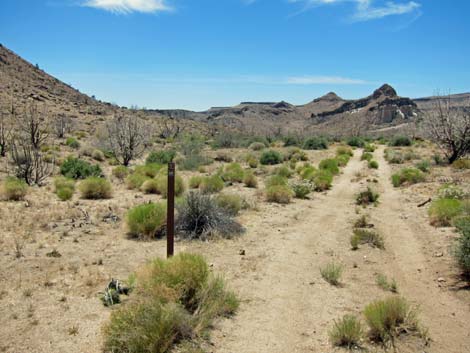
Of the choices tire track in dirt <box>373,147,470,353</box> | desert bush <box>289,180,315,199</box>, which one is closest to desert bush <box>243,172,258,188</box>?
desert bush <box>289,180,315,199</box>

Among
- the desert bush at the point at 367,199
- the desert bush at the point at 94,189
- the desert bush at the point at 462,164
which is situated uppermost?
the desert bush at the point at 462,164

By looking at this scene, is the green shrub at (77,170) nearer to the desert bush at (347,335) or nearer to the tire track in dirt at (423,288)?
the tire track in dirt at (423,288)

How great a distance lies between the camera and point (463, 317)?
6355 mm

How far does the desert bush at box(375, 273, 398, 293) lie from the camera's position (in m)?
7.52

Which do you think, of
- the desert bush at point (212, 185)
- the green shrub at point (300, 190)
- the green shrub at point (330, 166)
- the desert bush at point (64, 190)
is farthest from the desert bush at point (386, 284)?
the green shrub at point (330, 166)

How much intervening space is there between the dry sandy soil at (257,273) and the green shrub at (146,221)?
0.39 m

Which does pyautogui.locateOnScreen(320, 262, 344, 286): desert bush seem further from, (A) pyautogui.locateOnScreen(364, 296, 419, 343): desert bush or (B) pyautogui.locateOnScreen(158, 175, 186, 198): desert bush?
(B) pyautogui.locateOnScreen(158, 175, 186, 198): desert bush

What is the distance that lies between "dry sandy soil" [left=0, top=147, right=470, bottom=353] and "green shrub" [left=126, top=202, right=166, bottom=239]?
1.27ft

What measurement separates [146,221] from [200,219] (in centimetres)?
151

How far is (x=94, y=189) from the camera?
16203 millimetres

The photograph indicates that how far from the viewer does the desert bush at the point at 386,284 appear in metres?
7.52

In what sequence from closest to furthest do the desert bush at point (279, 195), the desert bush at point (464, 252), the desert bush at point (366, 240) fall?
1. the desert bush at point (464, 252)
2. the desert bush at point (366, 240)
3. the desert bush at point (279, 195)

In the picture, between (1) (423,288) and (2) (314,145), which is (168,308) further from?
(2) (314,145)

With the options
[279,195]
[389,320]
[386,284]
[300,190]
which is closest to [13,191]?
[279,195]
